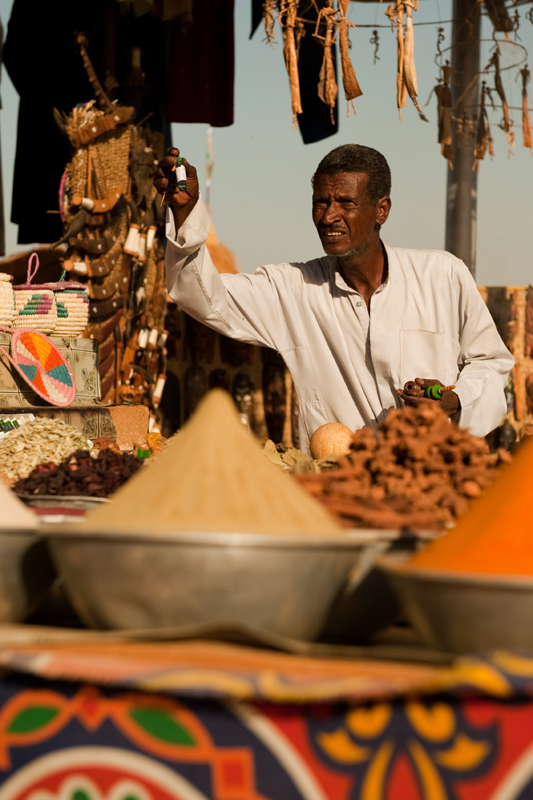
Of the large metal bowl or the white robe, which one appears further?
the white robe

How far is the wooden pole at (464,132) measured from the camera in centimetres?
446

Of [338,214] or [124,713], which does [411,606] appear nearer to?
[124,713]

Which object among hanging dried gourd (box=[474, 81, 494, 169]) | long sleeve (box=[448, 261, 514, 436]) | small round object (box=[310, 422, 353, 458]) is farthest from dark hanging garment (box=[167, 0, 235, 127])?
small round object (box=[310, 422, 353, 458])

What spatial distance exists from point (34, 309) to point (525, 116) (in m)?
2.87

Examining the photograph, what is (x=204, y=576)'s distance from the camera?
66 centimetres

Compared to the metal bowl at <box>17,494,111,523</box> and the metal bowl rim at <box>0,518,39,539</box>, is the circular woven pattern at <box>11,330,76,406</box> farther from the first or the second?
the metal bowl rim at <box>0,518,39,539</box>

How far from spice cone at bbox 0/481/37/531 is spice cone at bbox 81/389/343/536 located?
0.31 ft

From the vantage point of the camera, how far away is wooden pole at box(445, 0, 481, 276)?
4.46 meters

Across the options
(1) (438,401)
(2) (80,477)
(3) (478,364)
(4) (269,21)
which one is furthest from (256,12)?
(2) (80,477)

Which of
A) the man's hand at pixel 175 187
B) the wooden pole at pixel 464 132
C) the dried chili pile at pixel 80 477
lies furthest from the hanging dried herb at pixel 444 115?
the dried chili pile at pixel 80 477

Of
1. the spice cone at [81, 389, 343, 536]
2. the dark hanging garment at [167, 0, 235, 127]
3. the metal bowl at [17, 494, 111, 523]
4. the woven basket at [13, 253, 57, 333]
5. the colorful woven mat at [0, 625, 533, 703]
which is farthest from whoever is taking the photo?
the dark hanging garment at [167, 0, 235, 127]

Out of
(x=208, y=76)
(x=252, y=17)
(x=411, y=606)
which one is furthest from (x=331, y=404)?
(x=252, y=17)

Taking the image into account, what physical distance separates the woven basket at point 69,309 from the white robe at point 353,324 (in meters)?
0.61

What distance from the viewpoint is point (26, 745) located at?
64 centimetres
